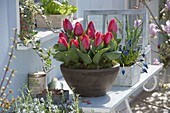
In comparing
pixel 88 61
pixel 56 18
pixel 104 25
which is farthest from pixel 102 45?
pixel 104 25

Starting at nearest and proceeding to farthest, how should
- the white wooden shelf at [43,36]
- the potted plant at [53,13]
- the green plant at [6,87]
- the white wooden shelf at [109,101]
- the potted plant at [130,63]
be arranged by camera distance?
the green plant at [6,87]
the white wooden shelf at [109,101]
the white wooden shelf at [43,36]
the potted plant at [130,63]
the potted plant at [53,13]

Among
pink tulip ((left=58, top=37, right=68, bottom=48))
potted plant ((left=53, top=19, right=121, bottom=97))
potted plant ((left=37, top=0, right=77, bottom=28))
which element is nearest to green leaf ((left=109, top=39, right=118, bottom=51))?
potted plant ((left=53, top=19, right=121, bottom=97))

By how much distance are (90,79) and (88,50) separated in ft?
0.51

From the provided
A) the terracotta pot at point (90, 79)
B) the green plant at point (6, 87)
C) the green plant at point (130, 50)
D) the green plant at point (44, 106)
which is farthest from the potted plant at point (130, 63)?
the green plant at point (6, 87)

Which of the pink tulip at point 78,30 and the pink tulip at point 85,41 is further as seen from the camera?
the pink tulip at point 78,30

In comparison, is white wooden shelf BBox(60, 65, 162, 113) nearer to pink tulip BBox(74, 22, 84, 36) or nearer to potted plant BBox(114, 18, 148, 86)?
potted plant BBox(114, 18, 148, 86)

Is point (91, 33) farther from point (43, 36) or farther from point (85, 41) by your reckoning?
point (43, 36)

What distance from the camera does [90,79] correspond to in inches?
105

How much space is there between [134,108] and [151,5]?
5.00 ft

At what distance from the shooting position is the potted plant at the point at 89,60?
263cm

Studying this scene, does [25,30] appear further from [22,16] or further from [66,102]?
[66,102]

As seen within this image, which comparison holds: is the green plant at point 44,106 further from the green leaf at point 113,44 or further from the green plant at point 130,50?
the green plant at point 130,50

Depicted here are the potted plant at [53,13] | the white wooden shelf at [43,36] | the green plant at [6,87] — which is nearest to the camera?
the green plant at [6,87]

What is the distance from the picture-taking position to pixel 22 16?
283 cm
